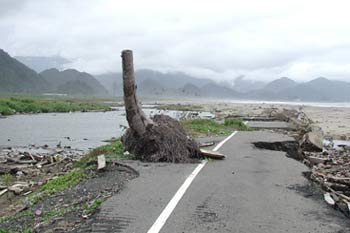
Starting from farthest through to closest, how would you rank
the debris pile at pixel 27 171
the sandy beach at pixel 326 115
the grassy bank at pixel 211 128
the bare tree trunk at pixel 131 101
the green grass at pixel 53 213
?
the sandy beach at pixel 326 115, the grassy bank at pixel 211 128, the debris pile at pixel 27 171, the bare tree trunk at pixel 131 101, the green grass at pixel 53 213

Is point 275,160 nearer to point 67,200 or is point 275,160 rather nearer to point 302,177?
point 302,177

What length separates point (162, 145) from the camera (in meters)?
13.4

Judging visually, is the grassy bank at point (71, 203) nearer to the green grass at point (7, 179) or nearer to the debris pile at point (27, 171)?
the debris pile at point (27, 171)

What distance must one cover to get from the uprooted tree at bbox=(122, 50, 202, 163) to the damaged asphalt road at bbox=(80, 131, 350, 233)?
2.65ft

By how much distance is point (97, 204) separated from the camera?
8266 mm

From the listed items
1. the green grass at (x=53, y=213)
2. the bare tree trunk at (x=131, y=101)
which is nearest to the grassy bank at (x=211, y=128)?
the bare tree trunk at (x=131, y=101)

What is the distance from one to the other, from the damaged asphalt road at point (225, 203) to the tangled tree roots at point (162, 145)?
0.73m

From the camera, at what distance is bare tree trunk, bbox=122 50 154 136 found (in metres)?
13.5

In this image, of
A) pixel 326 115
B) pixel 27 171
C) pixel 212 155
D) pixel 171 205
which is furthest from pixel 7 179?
pixel 326 115

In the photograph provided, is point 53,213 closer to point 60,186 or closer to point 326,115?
point 60,186

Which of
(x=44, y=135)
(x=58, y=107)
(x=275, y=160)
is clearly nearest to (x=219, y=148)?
(x=275, y=160)

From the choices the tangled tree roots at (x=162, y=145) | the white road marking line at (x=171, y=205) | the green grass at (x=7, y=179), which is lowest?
the green grass at (x=7, y=179)

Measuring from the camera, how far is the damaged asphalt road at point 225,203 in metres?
7.09

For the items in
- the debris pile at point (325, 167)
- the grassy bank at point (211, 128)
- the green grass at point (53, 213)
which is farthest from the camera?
the grassy bank at point (211, 128)
